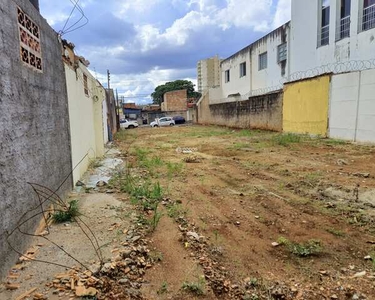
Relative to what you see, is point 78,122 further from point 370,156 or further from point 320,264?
point 370,156

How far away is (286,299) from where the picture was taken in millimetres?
2271

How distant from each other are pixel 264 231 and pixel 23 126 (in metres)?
2.95

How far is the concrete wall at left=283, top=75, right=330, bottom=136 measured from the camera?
11.3 meters

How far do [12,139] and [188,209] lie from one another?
2.47 m

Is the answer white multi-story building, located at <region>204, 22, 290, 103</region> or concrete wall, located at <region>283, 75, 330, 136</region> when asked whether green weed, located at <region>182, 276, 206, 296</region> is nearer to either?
concrete wall, located at <region>283, 75, 330, 136</region>

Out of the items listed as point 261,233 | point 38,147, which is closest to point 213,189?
point 261,233

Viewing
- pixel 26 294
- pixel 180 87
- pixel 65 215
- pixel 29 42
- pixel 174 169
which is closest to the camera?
pixel 26 294

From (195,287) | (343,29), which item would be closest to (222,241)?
(195,287)

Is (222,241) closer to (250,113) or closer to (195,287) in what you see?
(195,287)

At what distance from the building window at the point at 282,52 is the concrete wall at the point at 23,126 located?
51.6 ft

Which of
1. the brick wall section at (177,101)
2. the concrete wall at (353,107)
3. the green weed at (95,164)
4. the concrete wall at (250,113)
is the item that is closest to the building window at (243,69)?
the concrete wall at (250,113)

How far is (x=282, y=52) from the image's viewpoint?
58.7ft

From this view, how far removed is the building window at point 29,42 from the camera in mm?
3172

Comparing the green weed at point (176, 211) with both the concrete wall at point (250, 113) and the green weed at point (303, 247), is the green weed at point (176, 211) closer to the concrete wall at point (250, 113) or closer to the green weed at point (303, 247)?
the green weed at point (303, 247)
